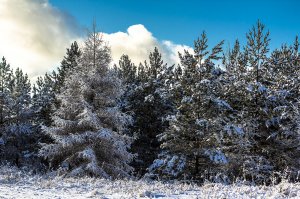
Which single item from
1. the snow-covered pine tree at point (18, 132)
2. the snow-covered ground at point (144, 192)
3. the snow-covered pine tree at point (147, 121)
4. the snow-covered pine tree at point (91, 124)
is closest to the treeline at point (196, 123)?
the snow-covered pine tree at point (91, 124)

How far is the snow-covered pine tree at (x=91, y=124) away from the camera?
18672mm

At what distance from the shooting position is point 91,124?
19.0 m

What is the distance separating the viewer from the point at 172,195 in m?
8.52

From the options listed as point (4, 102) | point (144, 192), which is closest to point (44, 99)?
point (4, 102)

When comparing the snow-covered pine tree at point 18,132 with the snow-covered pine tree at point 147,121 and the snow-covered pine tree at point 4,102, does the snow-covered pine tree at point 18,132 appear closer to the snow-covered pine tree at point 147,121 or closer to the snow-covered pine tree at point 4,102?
the snow-covered pine tree at point 4,102

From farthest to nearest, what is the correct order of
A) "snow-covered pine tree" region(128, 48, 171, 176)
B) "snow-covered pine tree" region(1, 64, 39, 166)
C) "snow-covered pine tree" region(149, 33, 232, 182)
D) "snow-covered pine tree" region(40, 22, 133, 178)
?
"snow-covered pine tree" region(1, 64, 39, 166)
"snow-covered pine tree" region(128, 48, 171, 176)
"snow-covered pine tree" region(149, 33, 232, 182)
"snow-covered pine tree" region(40, 22, 133, 178)

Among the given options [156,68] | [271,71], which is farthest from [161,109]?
[271,71]

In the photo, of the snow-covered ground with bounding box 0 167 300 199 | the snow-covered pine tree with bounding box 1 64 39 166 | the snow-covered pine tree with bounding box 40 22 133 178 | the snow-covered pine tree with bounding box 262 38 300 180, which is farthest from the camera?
the snow-covered pine tree with bounding box 1 64 39 166

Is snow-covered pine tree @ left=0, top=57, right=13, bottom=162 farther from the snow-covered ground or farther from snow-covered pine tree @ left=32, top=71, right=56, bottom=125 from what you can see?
the snow-covered ground

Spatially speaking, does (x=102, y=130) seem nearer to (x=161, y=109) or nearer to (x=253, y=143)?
(x=253, y=143)

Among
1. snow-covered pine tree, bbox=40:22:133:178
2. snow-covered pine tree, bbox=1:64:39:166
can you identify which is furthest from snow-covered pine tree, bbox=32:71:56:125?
snow-covered pine tree, bbox=40:22:133:178

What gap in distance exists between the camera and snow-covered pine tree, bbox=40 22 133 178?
1867cm

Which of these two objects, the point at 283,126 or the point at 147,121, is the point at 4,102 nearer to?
the point at 147,121

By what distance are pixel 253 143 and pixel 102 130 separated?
35.7 feet
